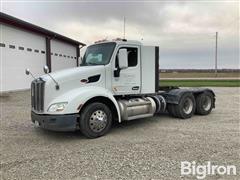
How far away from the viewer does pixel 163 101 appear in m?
8.02

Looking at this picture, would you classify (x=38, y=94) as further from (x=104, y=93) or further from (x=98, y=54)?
(x=98, y=54)

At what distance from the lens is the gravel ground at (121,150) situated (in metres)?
4.11

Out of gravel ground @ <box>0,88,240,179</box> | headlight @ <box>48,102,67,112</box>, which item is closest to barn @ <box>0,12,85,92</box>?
gravel ground @ <box>0,88,240,179</box>

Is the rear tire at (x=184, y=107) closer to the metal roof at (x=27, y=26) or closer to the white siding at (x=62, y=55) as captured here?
the metal roof at (x=27, y=26)

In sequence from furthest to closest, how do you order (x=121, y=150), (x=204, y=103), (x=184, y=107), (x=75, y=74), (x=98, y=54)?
Answer: (x=204, y=103) < (x=184, y=107) < (x=98, y=54) < (x=75, y=74) < (x=121, y=150)

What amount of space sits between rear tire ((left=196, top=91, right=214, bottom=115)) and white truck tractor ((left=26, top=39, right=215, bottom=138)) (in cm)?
53

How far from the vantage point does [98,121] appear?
6.13m

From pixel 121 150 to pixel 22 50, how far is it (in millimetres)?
15608

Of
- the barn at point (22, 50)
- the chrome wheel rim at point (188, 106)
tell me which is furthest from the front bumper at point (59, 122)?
the barn at point (22, 50)

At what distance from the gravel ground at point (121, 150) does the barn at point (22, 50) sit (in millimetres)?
9297

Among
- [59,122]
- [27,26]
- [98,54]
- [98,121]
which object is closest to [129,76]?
[98,54]

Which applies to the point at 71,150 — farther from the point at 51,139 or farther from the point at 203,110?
the point at 203,110

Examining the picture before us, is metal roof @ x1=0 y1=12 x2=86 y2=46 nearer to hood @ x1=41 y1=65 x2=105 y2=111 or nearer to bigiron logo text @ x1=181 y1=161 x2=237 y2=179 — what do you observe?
hood @ x1=41 y1=65 x2=105 y2=111

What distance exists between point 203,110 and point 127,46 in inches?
159
